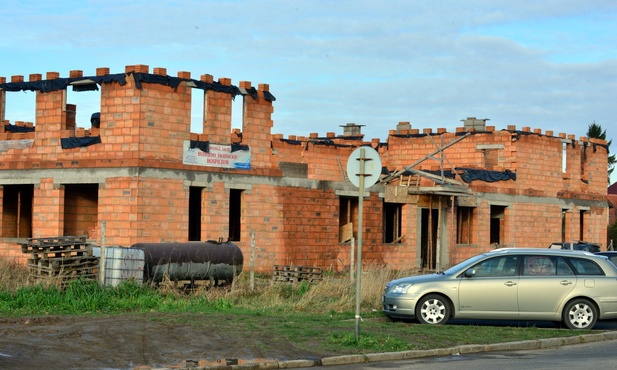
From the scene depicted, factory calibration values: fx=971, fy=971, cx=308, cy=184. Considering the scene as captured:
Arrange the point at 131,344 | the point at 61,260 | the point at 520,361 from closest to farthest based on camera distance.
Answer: the point at 520,361 → the point at 131,344 → the point at 61,260

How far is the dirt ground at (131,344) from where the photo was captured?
12.5 m

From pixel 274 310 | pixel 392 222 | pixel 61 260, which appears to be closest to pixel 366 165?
pixel 274 310

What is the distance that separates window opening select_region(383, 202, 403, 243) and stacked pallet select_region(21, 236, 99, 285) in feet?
52.9

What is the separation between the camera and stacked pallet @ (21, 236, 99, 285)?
69.8 ft

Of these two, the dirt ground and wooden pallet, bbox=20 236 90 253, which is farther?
wooden pallet, bbox=20 236 90 253

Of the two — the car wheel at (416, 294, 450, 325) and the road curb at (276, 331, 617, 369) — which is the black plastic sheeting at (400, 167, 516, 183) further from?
the road curb at (276, 331, 617, 369)

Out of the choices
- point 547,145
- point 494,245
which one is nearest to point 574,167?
point 547,145

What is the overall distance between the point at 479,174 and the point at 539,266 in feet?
70.4

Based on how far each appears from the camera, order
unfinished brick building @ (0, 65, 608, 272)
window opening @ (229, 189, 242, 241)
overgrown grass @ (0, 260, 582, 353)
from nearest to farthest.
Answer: overgrown grass @ (0, 260, 582, 353)
unfinished brick building @ (0, 65, 608, 272)
window opening @ (229, 189, 242, 241)

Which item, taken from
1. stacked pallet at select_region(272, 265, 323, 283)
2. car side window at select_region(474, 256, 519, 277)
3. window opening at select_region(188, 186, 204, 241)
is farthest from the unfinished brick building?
car side window at select_region(474, 256, 519, 277)

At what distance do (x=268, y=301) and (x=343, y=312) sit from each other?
2053 millimetres

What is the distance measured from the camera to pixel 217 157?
29.4 meters

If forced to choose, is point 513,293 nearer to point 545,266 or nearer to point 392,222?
point 545,266

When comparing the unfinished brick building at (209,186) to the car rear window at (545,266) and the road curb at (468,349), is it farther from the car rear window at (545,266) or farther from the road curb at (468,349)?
the road curb at (468,349)
